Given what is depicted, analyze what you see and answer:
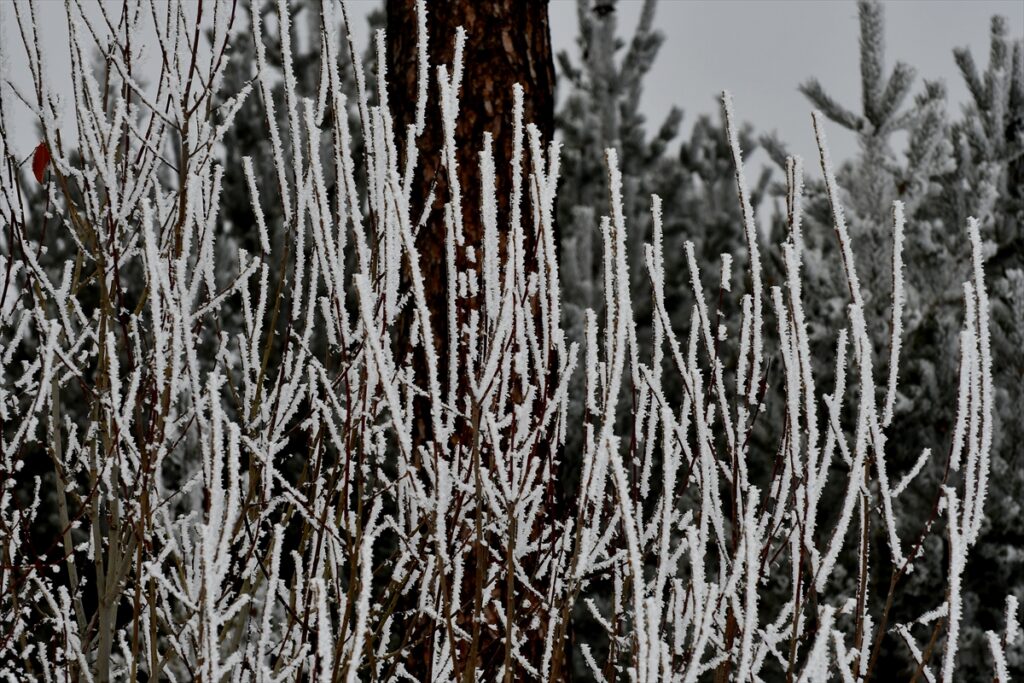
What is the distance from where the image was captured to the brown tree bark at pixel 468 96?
295 cm

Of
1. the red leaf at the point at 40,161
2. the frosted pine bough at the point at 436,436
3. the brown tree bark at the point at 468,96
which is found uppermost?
the brown tree bark at the point at 468,96

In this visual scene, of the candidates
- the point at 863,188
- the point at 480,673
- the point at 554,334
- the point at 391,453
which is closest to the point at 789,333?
the point at 554,334

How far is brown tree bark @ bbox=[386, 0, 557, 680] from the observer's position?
2.95 m

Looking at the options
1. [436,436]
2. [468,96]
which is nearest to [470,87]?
[468,96]

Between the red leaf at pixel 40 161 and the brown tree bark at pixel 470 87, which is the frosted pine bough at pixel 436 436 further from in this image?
the brown tree bark at pixel 470 87

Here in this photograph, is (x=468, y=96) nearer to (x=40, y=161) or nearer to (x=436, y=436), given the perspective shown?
(x=40, y=161)

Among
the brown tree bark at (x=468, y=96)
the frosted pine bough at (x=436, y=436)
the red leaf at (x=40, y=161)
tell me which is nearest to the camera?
the frosted pine bough at (x=436, y=436)

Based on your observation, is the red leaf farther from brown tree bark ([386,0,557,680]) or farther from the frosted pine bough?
brown tree bark ([386,0,557,680])

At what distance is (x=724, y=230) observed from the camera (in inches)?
275

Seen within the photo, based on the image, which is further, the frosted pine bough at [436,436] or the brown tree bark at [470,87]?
the brown tree bark at [470,87]

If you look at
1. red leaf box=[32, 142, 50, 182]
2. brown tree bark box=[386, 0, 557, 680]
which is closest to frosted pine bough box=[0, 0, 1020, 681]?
red leaf box=[32, 142, 50, 182]

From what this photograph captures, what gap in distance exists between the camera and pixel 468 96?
309 centimetres

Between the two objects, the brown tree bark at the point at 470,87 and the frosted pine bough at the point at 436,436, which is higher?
the brown tree bark at the point at 470,87

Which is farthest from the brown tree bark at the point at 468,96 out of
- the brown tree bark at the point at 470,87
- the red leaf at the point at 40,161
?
the red leaf at the point at 40,161
